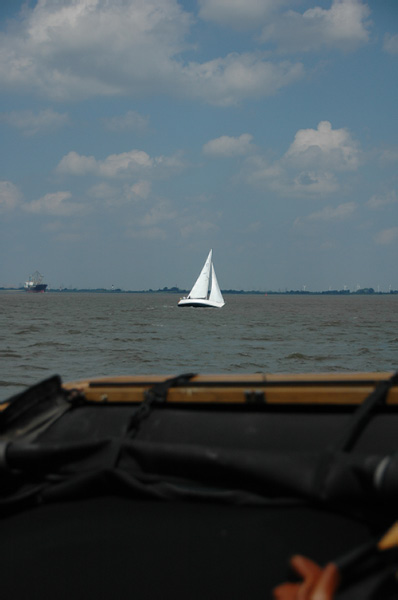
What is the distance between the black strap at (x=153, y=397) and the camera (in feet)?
8.75

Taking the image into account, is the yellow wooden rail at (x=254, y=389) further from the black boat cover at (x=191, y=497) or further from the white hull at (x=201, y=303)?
Result: the white hull at (x=201, y=303)

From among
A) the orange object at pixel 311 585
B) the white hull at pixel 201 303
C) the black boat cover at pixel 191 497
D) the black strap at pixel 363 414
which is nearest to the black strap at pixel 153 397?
the black boat cover at pixel 191 497

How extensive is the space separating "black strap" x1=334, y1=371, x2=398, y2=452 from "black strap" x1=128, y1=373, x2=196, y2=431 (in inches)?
36.9

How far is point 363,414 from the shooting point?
92.5 inches

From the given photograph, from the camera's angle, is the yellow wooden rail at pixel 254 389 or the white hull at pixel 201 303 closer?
the yellow wooden rail at pixel 254 389

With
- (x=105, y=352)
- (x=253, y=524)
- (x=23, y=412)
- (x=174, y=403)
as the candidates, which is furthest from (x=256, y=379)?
(x=105, y=352)

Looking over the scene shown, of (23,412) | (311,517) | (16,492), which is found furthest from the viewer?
(23,412)

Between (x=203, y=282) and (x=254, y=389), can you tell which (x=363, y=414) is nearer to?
(x=254, y=389)

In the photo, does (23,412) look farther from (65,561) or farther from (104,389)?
(65,561)

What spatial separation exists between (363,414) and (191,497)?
0.82 m

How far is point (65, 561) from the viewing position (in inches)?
78.7

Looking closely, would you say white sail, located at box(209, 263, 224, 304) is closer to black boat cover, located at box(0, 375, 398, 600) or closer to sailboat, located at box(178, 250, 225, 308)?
sailboat, located at box(178, 250, 225, 308)

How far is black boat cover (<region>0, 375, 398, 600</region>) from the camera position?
1.86m

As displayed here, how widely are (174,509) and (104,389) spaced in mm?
925
